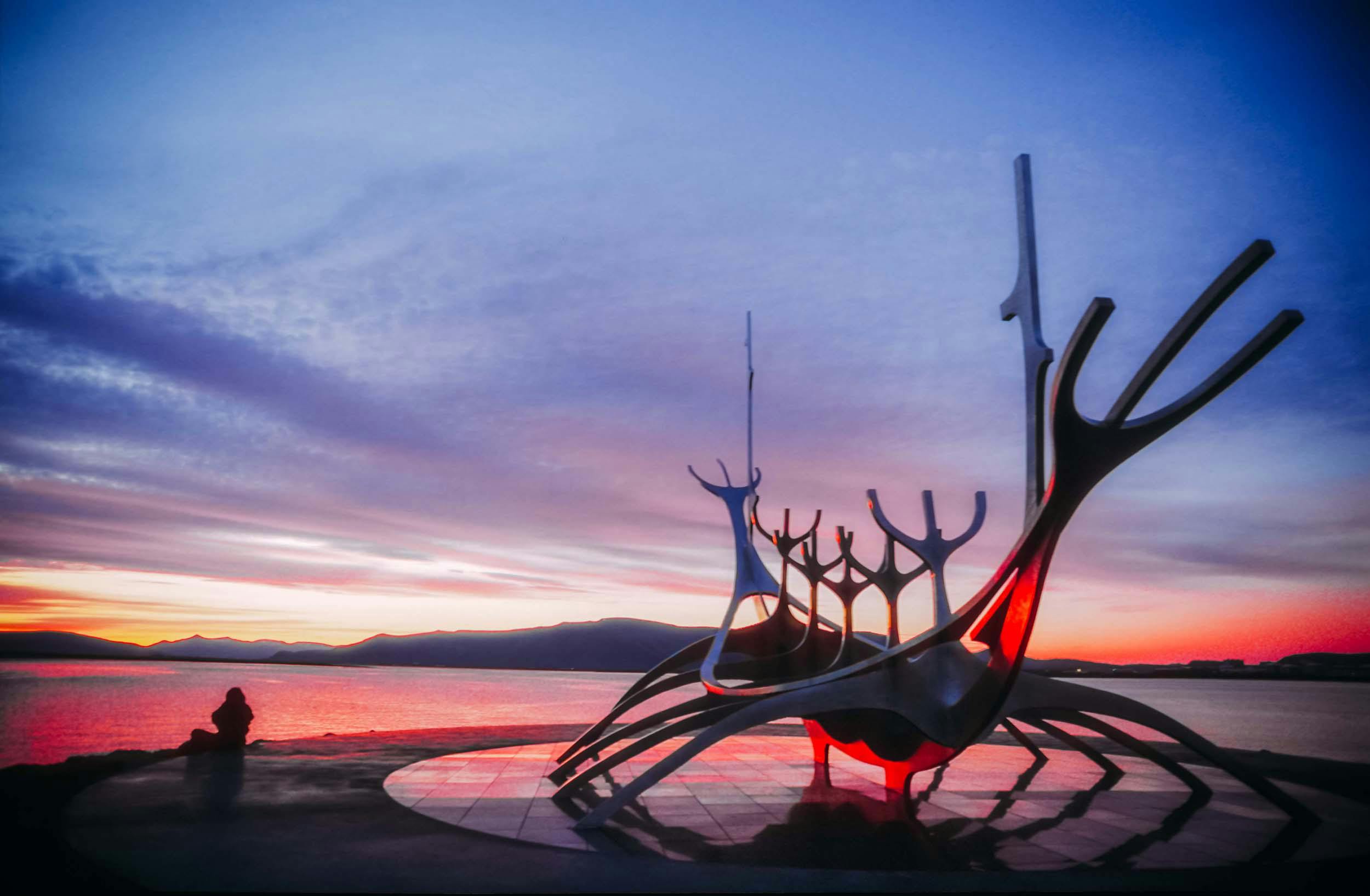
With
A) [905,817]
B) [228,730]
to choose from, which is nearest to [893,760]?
[905,817]

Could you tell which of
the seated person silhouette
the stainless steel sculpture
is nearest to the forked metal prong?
the stainless steel sculpture

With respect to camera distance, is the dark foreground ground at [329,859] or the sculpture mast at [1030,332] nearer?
the dark foreground ground at [329,859]

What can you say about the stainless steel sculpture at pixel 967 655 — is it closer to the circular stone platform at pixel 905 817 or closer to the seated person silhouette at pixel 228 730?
the circular stone platform at pixel 905 817

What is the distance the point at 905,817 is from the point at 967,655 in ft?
7.67

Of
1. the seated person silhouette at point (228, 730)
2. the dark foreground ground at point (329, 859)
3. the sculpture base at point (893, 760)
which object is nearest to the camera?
the dark foreground ground at point (329, 859)

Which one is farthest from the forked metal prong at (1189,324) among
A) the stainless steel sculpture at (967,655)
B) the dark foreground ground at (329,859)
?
the dark foreground ground at (329,859)

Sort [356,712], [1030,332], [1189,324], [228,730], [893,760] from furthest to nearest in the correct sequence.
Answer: [356,712]
[228,730]
[893,760]
[1030,332]
[1189,324]

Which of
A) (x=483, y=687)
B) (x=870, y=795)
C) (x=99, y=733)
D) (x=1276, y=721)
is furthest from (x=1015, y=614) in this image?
(x=483, y=687)

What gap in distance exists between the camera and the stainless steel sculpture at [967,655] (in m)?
9.08

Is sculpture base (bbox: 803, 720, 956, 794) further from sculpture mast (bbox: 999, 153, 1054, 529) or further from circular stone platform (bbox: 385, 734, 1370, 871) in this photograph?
sculpture mast (bbox: 999, 153, 1054, 529)

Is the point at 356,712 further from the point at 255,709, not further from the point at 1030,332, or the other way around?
the point at 1030,332

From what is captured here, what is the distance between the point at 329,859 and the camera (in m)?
8.36

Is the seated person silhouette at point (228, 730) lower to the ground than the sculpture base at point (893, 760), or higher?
lower

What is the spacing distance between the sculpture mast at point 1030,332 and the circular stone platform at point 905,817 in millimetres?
3843
